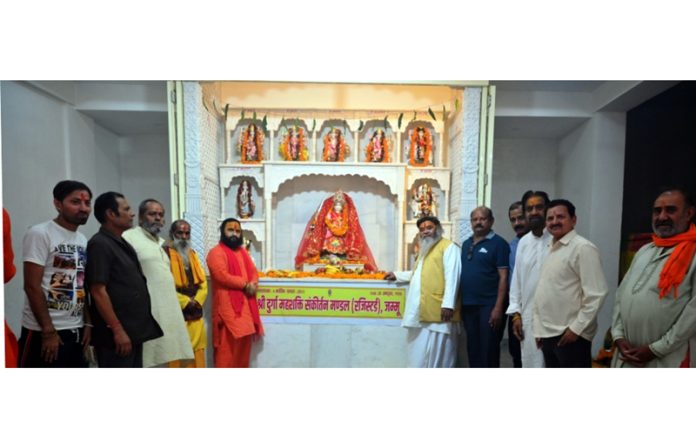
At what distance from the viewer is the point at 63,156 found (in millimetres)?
1903

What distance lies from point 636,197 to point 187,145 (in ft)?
8.24

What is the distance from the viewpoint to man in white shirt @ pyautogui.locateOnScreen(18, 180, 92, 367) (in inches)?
65.3

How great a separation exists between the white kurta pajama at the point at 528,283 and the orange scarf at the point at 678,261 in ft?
1.56

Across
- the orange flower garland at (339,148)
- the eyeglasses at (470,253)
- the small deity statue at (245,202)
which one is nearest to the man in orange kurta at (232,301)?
the small deity statue at (245,202)

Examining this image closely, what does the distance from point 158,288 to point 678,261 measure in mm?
2483

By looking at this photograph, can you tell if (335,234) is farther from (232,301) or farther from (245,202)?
(232,301)

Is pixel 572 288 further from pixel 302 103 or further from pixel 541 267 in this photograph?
pixel 302 103

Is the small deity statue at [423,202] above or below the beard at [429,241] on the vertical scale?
above

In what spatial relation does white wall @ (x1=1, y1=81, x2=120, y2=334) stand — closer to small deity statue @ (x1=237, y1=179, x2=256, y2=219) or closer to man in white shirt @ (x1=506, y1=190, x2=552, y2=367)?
small deity statue @ (x1=237, y1=179, x2=256, y2=219)

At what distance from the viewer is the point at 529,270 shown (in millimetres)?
1895

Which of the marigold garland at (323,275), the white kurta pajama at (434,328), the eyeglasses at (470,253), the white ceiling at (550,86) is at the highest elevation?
the white ceiling at (550,86)

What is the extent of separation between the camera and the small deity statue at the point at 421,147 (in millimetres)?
2512

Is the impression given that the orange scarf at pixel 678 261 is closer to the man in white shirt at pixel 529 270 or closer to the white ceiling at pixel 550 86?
the man in white shirt at pixel 529 270

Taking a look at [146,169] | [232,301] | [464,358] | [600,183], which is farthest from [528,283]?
[146,169]
